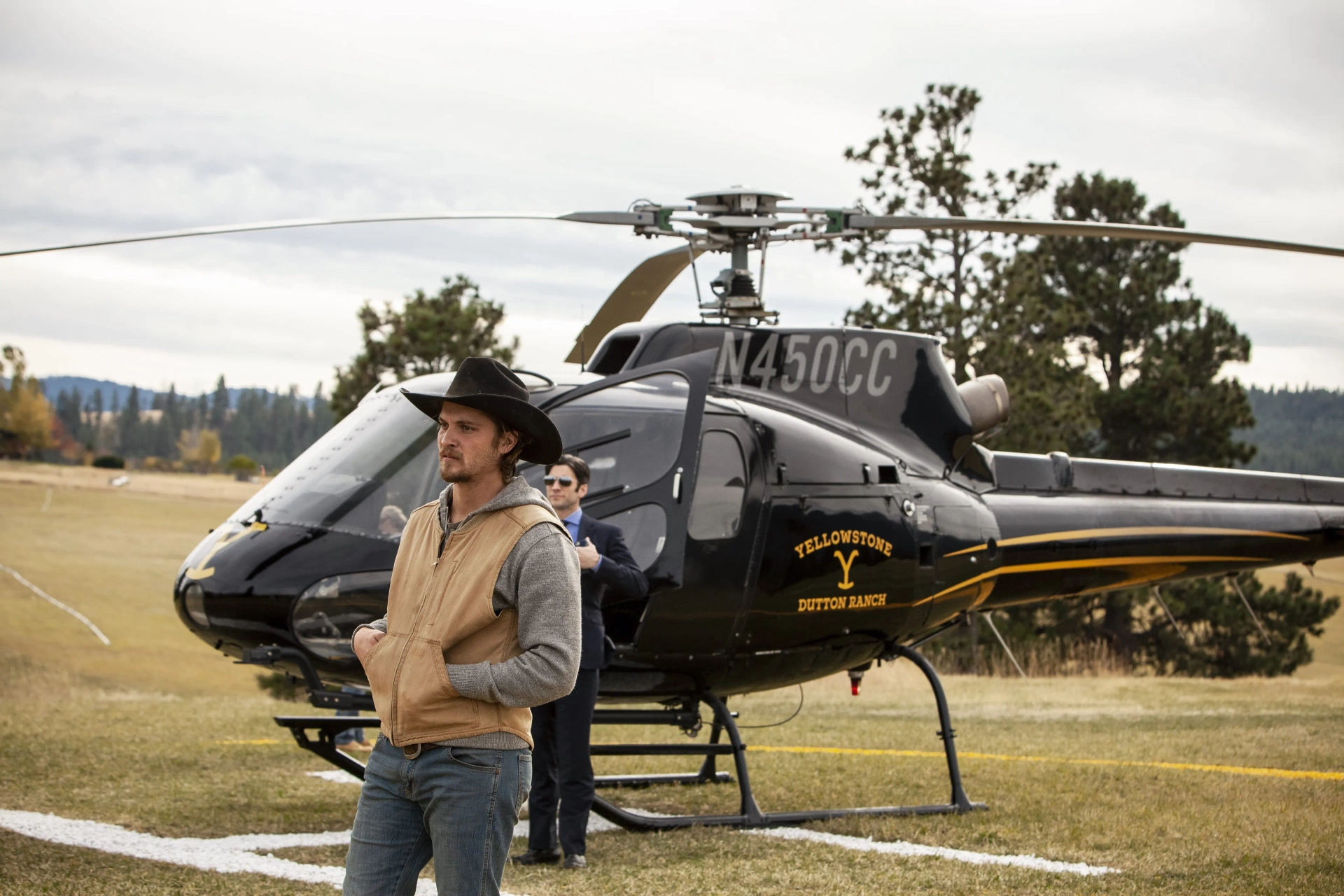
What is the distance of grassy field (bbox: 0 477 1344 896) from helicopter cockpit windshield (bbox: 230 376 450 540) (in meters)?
1.54

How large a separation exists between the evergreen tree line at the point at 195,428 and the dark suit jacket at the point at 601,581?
12897 cm

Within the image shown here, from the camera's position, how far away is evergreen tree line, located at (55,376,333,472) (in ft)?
456

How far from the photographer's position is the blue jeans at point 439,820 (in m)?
2.72

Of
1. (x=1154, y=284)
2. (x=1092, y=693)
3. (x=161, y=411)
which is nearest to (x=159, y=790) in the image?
(x=1092, y=693)

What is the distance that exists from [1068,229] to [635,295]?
2510 mm

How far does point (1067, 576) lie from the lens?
7.94 metres

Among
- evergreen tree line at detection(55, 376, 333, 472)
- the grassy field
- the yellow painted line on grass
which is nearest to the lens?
the grassy field

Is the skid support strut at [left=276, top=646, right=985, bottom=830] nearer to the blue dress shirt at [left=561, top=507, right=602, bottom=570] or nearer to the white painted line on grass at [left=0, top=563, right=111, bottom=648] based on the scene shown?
the blue dress shirt at [left=561, top=507, right=602, bottom=570]

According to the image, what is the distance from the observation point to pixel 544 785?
5602 mm

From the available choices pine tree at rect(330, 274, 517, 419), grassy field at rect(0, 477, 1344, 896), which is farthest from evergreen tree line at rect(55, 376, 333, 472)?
grassy field at rect(0, 477, 1344, 896)

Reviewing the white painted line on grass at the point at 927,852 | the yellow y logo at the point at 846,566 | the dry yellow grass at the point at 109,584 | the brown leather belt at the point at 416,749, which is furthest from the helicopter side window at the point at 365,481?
the dry yellow grass at the point at 109,584

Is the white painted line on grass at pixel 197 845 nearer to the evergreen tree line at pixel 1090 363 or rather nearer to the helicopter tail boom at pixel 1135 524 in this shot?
the helicopter tail boom at pixel 1135 524

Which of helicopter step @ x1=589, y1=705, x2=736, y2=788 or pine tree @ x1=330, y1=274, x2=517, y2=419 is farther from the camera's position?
pine tree @ x1=330, y1=274, x2=517, y2=419

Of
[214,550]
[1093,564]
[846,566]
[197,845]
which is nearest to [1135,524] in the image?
[1093,564]
